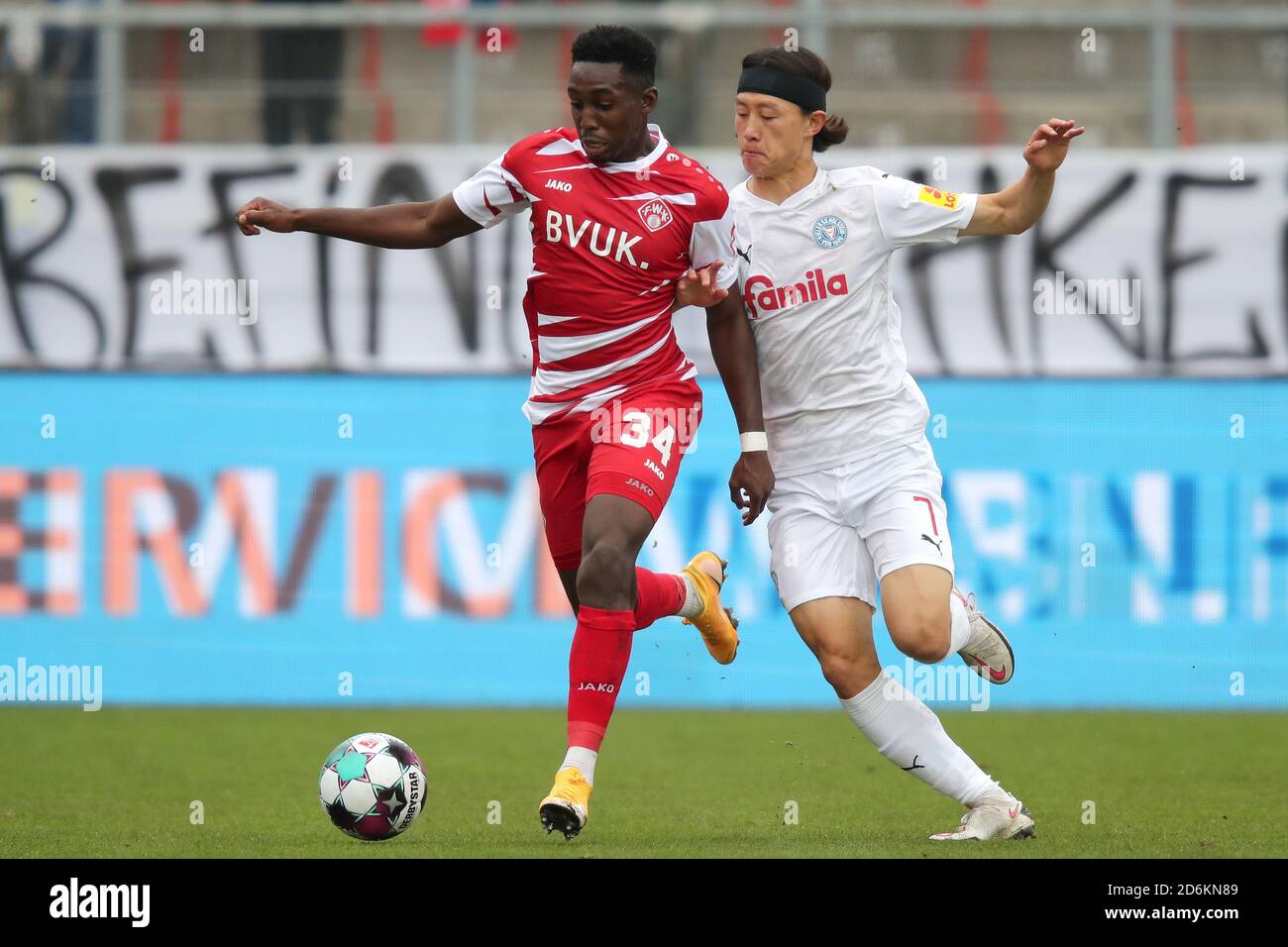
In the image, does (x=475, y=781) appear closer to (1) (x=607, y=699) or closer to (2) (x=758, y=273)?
(1) (x=607, y=699)

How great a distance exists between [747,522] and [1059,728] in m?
4.62

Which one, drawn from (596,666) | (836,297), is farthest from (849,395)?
(596,666)

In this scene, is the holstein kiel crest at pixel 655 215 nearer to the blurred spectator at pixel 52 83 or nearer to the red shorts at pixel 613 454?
the red shorts at pixel 613 454

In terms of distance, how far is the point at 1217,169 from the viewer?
12.3 m

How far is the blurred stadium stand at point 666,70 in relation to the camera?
13.1 m

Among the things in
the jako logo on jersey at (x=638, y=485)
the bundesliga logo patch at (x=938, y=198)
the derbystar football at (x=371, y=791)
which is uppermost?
the bundesliga logo patch at (x=938, y=198)

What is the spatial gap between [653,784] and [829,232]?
2761mm

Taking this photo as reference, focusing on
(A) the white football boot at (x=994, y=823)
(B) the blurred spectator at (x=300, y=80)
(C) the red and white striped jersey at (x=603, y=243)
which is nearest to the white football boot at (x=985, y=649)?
(A) the white football boot at (x=994, y=823)

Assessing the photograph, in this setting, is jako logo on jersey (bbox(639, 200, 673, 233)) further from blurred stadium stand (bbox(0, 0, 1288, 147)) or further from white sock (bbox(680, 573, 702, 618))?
blurred stadium stand (bbox(0, 0, 1288, 147))

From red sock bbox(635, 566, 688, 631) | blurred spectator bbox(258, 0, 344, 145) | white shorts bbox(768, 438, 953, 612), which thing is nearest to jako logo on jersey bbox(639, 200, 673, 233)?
white shorts bbox(768, 438, 953, 612)

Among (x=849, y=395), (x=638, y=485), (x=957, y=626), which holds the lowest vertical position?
(x=957, y=626)

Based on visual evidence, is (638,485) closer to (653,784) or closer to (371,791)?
(371,791)

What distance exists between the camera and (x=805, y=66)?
651cm

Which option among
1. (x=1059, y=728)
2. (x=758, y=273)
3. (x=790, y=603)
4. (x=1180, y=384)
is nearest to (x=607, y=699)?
(x=790, y=603)
